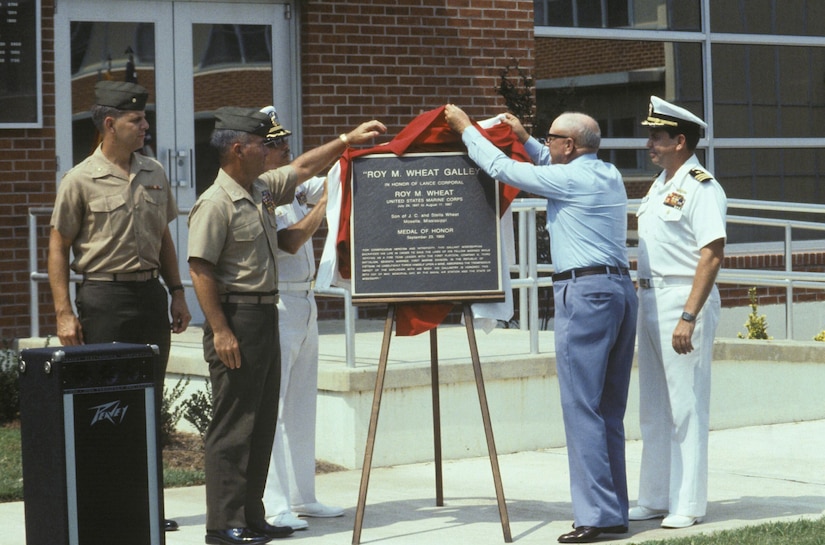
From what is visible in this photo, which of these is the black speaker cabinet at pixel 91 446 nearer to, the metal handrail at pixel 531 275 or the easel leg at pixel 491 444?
the easel leg at pixel 491 444

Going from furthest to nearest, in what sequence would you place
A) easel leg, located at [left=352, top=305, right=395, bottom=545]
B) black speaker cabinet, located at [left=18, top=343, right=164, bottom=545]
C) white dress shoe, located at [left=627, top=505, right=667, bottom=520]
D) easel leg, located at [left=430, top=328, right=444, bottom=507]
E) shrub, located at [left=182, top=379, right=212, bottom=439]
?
shrub, located at [left=182, top=379, right=212, bottom=439] < easel leg, located at [left=430, top=328, right=444, bottom=507] < white dress shoe, located at [left=627, top=505, right=667, bottom=520] < easel leg, located at [left=352, top=305, right=395, bottom=545] < black speaker cabinet, located at [left=18, top=343, right=164, bottom=545]

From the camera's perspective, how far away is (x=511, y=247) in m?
7.33

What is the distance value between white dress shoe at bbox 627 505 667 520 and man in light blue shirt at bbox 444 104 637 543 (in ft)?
1.05

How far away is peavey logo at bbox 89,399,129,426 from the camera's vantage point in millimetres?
5617

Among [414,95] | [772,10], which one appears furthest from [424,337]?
[772,10]

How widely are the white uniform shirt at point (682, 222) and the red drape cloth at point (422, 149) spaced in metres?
0.69

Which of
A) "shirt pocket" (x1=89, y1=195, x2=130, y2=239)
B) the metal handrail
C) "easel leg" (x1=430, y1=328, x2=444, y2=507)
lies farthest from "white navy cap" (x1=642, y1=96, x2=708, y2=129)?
"shirt pocket" (x1=89, y1=195, x2=130, y2=239)

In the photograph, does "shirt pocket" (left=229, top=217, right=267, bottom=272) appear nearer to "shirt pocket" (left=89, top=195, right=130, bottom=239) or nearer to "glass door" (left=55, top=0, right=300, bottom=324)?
"shirt pocket" (left=89, top=195, right=130, bottom=239)

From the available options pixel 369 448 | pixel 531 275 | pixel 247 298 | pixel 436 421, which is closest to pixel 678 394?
pixel 436 421

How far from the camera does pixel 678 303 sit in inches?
276

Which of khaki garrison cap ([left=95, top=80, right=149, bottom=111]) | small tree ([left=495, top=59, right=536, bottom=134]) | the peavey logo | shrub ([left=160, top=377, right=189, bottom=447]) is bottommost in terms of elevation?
shrub ([left=160, top=377, right=189, bottom=447])

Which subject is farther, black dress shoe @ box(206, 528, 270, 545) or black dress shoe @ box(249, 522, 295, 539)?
black dress shoe @ box(249, 522, 295, 539)

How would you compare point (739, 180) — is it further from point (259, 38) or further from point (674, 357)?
point (674, 357)

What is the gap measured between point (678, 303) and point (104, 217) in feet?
9.00
